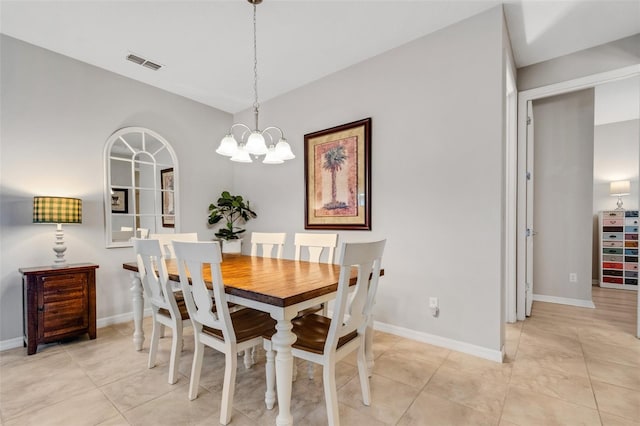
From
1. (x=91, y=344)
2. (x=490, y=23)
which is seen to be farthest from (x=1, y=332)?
(x=490, y=23)

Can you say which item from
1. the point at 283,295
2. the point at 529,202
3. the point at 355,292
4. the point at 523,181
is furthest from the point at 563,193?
the point at 283,295

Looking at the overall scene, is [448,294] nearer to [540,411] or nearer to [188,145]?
[540,411]

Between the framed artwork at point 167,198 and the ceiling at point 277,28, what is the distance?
1207mm

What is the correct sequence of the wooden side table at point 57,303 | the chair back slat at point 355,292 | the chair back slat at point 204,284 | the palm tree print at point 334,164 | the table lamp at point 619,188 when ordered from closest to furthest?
the chair back slat at point 355,292
the chair back slat at point 204,284
the wooden side table at point 57,303
the palm tree print at point 334,164
the table lamp at point 619,188

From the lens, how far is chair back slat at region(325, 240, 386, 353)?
1347 mm

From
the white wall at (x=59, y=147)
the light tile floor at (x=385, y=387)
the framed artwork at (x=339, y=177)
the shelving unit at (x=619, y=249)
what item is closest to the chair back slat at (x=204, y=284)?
the light tile floor at (x=385, y=387)

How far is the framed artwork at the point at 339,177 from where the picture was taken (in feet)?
9.81

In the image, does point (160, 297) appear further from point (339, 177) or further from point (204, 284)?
point (339, 177)

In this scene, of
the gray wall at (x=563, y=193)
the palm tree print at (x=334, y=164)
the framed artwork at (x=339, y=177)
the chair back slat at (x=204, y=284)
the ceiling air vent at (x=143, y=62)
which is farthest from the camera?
the gray wall at (x=563, y=193)

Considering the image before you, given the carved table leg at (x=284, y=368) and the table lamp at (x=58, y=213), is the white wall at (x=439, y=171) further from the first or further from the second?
the table lamp at (x=58, y=213)

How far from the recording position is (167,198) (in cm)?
371

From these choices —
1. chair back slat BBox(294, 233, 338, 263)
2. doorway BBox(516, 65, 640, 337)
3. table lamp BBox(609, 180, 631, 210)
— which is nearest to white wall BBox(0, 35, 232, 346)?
chair back slat BBox(294, 233, 338, 263)

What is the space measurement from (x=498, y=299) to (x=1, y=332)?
13.7ft

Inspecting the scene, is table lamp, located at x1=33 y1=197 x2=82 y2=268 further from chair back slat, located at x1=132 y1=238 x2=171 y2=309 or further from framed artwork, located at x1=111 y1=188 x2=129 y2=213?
chair back slat, located at x1=132 y1=238 x2=171 y2=309
